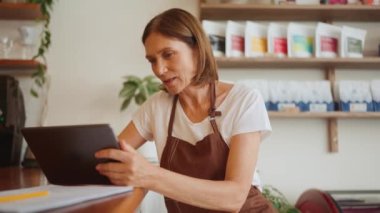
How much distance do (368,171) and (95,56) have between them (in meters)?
1.75

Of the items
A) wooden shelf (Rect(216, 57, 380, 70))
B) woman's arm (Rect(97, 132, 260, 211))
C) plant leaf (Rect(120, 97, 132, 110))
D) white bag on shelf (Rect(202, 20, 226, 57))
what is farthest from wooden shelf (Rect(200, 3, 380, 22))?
woman's arm (Rect(97, 132, 260, 211))

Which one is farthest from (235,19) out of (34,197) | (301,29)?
(34,197)

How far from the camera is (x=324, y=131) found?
232cm

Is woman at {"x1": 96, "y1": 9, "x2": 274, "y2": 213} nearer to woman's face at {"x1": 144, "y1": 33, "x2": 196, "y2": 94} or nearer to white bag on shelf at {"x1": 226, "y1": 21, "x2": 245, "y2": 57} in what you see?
woman's face at {"x1": 144, "y1": 33, "x2": 196, "y2": 94}

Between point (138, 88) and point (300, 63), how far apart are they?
917mm

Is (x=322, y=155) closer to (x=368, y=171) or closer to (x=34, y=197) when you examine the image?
(x=368, y=171)

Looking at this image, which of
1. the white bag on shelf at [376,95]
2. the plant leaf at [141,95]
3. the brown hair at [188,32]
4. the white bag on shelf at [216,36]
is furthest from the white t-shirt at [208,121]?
the white bag on shelf at [376,95]

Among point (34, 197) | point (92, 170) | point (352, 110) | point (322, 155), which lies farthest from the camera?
point (322, 155)

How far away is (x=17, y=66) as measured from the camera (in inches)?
83.6

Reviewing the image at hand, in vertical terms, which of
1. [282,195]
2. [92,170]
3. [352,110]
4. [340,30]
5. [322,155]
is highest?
[340,30]

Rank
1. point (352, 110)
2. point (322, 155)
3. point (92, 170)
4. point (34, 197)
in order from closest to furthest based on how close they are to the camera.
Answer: point (34, 197)
point (92, 170)
point (352, 110)
point (322, 155)

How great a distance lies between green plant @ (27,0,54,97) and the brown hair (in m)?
1.18

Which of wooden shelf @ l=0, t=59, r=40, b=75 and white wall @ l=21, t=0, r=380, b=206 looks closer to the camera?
wooden shelf @ l=0, t=59, r=40, b=75

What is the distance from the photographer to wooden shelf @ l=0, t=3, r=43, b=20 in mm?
2066
